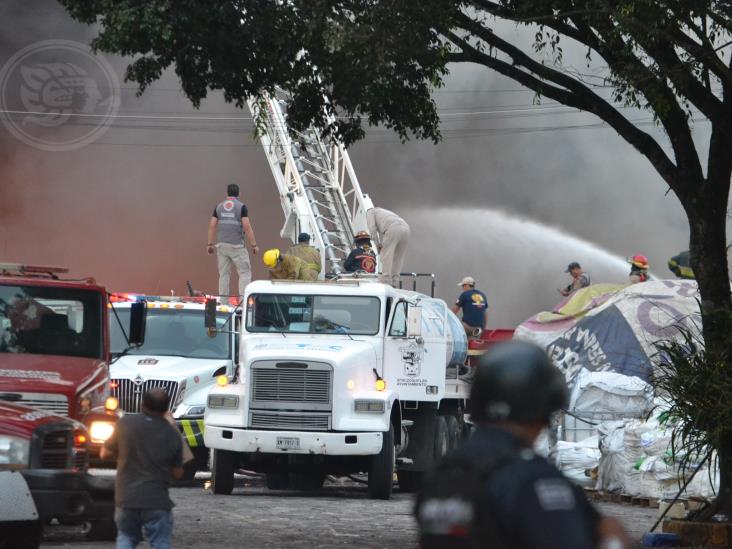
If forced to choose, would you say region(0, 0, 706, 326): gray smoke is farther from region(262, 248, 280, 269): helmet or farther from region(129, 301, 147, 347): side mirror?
region(129, 301, 147, 347): side mirror

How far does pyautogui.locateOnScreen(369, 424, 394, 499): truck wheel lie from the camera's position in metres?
16.5

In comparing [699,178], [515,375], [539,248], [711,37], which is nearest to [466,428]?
[699,178]

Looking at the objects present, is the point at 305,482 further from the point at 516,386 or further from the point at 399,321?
the point at 516,386

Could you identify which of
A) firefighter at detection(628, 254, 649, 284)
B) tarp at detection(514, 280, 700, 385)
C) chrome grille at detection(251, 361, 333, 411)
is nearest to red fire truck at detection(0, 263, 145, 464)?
chrome grille at detection(251, 361, 333, 411)

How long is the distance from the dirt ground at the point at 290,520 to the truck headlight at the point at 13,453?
1.80 m

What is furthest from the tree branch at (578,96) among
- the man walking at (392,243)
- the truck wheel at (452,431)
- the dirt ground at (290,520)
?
the man walking at (392,243)

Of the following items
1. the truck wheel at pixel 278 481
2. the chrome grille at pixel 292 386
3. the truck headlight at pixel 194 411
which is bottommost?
the truck wheel at pixel 278 481

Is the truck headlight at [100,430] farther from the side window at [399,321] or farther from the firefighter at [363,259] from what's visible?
the firefighter at [363,259]

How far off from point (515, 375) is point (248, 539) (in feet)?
30.1

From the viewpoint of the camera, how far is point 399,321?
17.7 metres

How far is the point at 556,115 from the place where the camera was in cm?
4003

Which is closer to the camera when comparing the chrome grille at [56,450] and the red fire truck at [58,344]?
the chrome grille at [56,450]

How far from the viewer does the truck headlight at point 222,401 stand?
16703 mm

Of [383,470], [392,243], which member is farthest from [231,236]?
[383,470]
